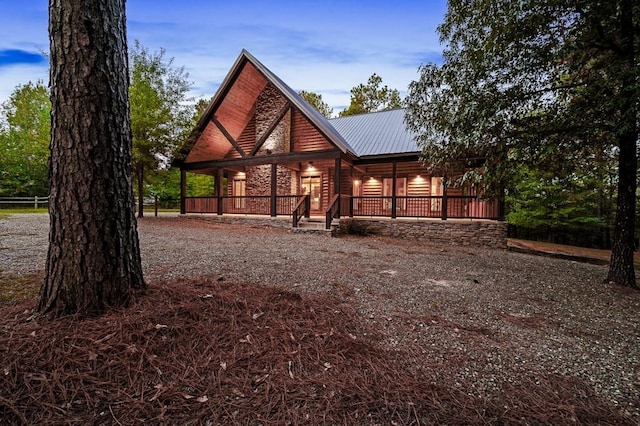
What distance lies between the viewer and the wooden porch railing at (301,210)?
1126cm

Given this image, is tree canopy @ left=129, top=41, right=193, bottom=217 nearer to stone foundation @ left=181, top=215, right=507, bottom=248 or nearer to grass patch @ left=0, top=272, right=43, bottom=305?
stone foundation @ left=181, top=215, right=507, bottom=248

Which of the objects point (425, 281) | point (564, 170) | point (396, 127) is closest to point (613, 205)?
point (396, 127)

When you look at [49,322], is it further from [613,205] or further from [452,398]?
[613,205]

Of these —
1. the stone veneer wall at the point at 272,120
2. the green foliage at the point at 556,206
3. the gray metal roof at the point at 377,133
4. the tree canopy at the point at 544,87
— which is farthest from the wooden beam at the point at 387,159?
the green foliage at the point at 556,206

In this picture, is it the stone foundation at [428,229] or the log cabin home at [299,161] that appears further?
the log cabin home at [299,161]

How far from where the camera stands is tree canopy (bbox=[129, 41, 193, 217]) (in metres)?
13.3

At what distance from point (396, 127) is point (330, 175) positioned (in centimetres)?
433

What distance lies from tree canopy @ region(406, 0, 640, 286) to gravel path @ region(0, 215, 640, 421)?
1.93 meters

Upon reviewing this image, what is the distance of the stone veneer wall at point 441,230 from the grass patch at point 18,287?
8358 mm

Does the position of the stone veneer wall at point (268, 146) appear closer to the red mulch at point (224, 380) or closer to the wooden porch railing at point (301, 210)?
the wooden porch railing at point (301, 210)

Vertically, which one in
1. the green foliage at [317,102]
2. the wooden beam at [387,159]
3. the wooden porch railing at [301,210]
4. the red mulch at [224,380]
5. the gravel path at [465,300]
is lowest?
the gravel path at [465,300]

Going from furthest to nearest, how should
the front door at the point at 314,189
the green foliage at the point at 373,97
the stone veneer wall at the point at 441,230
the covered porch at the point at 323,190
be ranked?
the green foliage at the point at 373,97, the front door at the point at 314,189, the covered porch at the point at 323,190, the stone veneer wall at the point at 441,230

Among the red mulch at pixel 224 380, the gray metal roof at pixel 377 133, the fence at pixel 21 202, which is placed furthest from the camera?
the fence at pixel 21 202

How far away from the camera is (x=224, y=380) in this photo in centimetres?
180
